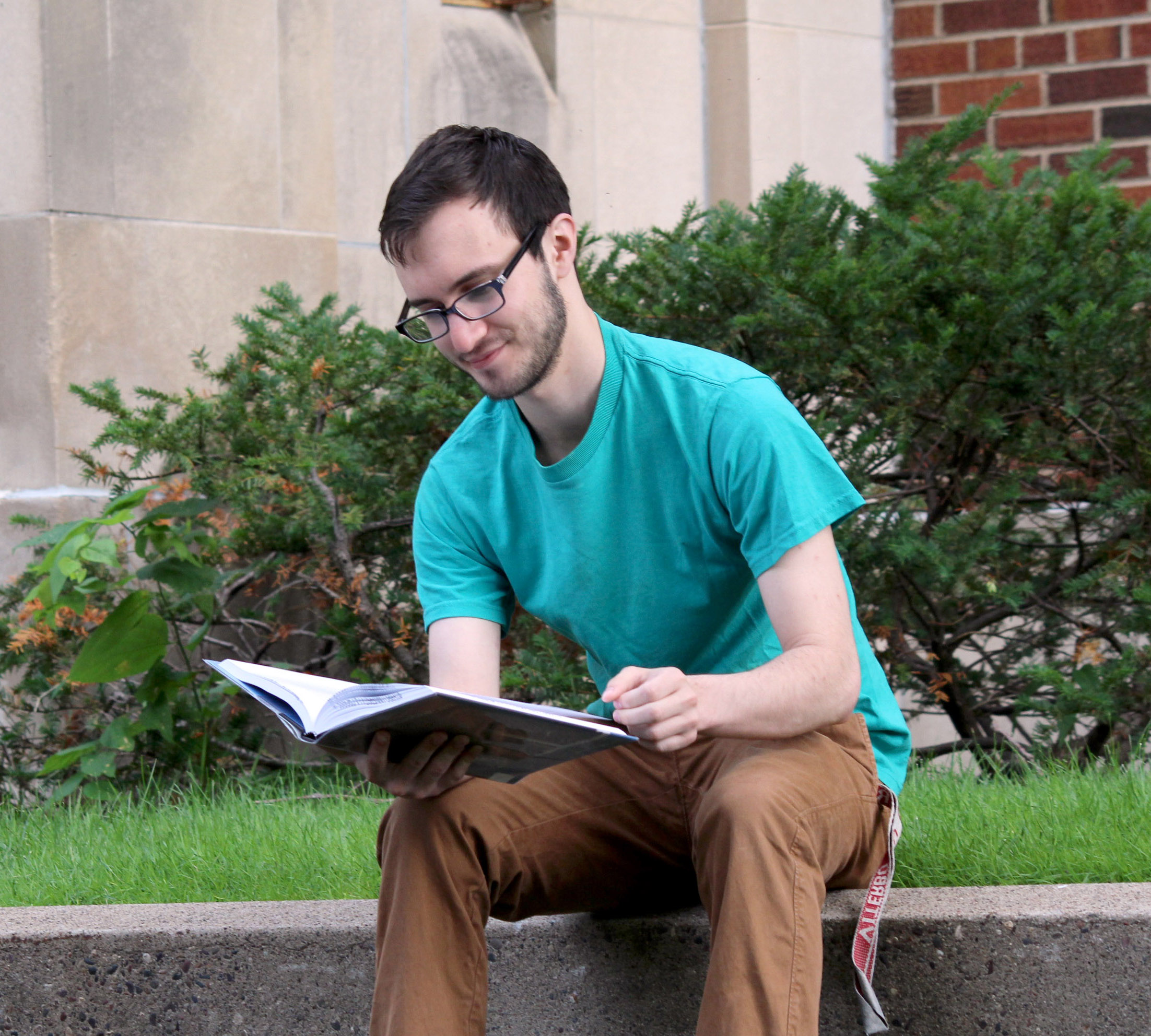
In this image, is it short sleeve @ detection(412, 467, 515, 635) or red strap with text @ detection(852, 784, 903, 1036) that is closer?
red strap with text @ detection(852, 784, 903, 1036)

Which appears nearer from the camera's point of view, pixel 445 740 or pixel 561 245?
pixel 445 740

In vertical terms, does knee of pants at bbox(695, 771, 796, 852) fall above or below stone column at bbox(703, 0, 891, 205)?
below

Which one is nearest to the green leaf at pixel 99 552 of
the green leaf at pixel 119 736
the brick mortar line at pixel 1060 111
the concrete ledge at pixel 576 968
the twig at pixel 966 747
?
the green leaf at pixel 119 736

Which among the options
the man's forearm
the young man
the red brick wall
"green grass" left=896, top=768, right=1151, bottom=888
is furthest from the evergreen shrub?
the man's forearm

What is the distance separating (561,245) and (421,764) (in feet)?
3.15

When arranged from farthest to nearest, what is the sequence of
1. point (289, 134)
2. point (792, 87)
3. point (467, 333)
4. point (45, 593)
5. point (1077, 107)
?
point (792, 87) < point (1077, 107) < point (289, 134) < point (45, 593) < point (467, 333)

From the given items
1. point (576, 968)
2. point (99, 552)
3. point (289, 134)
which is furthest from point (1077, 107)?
point (576, 968)

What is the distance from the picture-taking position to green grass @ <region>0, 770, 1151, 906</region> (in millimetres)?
2707

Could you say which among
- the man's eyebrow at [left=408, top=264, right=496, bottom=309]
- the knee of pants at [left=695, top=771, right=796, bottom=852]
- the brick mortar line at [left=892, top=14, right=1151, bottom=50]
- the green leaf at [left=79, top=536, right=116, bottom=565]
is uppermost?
the brick mortar line at [left=892, top=14, right=1151, bottom=50]

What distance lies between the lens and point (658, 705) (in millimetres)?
1991

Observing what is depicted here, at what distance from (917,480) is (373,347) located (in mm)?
1719

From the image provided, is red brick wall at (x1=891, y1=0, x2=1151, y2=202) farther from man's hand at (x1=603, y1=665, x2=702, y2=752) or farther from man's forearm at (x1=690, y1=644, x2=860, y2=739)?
man's hand at (x1=603, y1=665, x2=702, y2=752)

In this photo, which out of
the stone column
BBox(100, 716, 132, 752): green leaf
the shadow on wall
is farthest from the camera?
the stone column

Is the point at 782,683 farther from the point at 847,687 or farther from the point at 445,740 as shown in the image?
the point at 445,740
